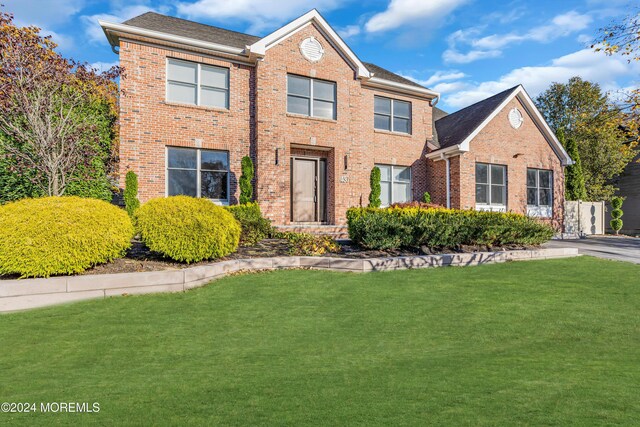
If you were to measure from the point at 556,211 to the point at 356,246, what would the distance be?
538 inches

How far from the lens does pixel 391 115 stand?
16.7 m

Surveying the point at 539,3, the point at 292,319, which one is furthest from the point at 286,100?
the point at 292,319

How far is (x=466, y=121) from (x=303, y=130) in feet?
28.7

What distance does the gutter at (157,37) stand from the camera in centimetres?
1163

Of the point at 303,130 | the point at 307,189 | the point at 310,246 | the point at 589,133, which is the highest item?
the point at 589,133

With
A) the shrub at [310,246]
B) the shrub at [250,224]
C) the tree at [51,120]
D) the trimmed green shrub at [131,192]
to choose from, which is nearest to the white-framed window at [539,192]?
the shrub at [310,246]

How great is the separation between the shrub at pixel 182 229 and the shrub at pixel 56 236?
23.3 inches

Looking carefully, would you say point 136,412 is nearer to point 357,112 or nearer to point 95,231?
point 95,231

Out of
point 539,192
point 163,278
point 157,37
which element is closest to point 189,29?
point 157,37

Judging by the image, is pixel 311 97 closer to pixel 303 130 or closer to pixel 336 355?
pixel 303 130

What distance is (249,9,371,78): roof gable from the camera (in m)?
13.3

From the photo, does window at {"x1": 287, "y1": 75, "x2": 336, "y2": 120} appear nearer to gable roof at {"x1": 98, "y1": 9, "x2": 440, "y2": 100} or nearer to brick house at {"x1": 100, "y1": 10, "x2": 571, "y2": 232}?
brick house at {"x1": 100, "y1": 10, "x2": 571, "y2": 232}

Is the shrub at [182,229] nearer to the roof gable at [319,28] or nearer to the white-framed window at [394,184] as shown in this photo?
the roof gable at [319,28]

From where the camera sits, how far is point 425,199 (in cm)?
1639
